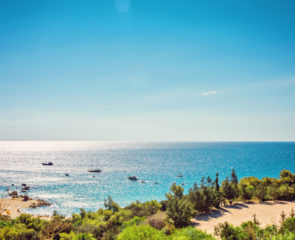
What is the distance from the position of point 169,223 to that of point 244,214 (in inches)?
287

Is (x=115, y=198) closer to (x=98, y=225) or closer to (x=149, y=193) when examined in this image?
(x=149, y=193)

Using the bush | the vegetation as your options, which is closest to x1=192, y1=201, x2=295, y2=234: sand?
the vegetation

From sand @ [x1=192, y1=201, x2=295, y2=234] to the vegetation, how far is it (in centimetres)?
76

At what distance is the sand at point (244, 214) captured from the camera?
13.5 meters

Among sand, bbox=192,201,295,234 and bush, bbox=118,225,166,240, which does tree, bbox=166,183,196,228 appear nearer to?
sand, bbox=192,201,295,234

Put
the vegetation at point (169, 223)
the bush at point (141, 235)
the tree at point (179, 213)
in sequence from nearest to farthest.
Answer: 1. the bush at point (141, 235)
2. the vegetation at point (169, 223)
3. the tree at point (179, 213)

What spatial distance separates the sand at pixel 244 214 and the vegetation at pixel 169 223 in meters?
0.76

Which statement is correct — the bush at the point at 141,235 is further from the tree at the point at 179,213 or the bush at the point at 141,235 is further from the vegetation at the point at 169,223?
the tree at the point at 179,213

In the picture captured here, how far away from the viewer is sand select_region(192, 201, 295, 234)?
1355 cm

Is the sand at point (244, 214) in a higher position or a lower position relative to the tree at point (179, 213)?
lower

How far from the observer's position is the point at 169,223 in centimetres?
1302

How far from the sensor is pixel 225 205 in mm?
18344

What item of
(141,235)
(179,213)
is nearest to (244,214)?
(179,213)

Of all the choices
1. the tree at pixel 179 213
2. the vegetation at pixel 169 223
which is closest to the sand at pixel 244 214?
the vegetation at pixel 169 223
